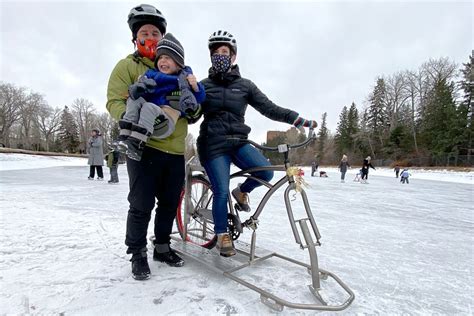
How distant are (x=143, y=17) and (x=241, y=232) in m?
2.04

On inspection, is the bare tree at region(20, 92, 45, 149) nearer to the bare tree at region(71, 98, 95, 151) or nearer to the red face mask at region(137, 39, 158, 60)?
the bare tree at region(71, 98, 95, 151)

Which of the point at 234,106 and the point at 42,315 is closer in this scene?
the point at 42,315

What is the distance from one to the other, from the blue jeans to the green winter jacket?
346mm

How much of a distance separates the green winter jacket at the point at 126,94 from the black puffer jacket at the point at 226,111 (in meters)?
0.23

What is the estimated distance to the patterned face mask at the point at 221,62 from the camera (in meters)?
2.30

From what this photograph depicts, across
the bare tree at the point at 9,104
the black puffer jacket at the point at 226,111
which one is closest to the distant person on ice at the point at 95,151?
the black puffer jacket at the point at 226,111

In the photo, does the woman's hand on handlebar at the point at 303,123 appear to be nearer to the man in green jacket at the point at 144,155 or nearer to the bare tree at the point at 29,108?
the man in green jacket at the point at 144,155

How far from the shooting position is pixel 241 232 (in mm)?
2404

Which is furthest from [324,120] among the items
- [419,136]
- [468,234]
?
[468,234]

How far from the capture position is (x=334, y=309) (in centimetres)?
169

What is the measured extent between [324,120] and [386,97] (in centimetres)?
2955

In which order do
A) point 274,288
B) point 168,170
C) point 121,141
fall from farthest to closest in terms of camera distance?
point 168,170 < point 274,288 < point 121,141

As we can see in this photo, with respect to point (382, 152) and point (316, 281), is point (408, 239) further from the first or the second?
point (382, 152)

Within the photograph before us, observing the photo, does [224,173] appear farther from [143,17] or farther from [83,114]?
[83,114]
